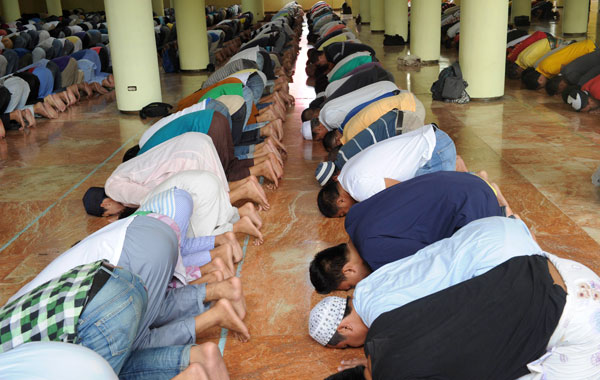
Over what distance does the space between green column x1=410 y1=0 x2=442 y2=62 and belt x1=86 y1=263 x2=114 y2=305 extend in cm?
968

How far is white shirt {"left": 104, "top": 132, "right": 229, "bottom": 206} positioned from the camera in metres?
3.81

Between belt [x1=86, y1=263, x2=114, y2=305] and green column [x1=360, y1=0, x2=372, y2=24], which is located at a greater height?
belt [x1=86, y1=263, x2=114, y2=305]

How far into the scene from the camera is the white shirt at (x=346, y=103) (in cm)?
522

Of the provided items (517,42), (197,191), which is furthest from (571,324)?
(517,42)

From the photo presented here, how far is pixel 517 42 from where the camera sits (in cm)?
936

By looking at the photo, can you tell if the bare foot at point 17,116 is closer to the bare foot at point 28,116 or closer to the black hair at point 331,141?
the bare foot at point 28,116

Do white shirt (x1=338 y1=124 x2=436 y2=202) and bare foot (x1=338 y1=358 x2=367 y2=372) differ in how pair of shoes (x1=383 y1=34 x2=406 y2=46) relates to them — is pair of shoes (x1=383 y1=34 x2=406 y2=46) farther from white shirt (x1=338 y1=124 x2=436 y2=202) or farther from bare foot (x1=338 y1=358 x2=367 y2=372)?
bare foot (x1=338 y1=358 x2=367 y2=372)

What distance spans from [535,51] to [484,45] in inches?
55.3

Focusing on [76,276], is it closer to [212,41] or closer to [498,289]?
[498,289]

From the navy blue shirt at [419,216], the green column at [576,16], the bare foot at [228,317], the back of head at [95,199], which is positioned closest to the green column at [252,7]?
the green column at [576,16]

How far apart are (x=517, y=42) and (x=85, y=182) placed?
6.71 meters

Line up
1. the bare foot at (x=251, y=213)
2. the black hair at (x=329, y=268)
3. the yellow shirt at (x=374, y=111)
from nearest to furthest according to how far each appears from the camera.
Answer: the black hair at (x=329, y=268) → the bare foot at (x=251, y=213) → the yellow shirt at (x=374, y=111)

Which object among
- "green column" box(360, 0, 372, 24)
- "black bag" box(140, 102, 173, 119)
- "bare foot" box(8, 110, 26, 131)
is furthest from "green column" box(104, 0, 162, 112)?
"green column" box(360, 0, 372, 24)

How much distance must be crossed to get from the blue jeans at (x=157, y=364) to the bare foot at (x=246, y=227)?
1.39m
